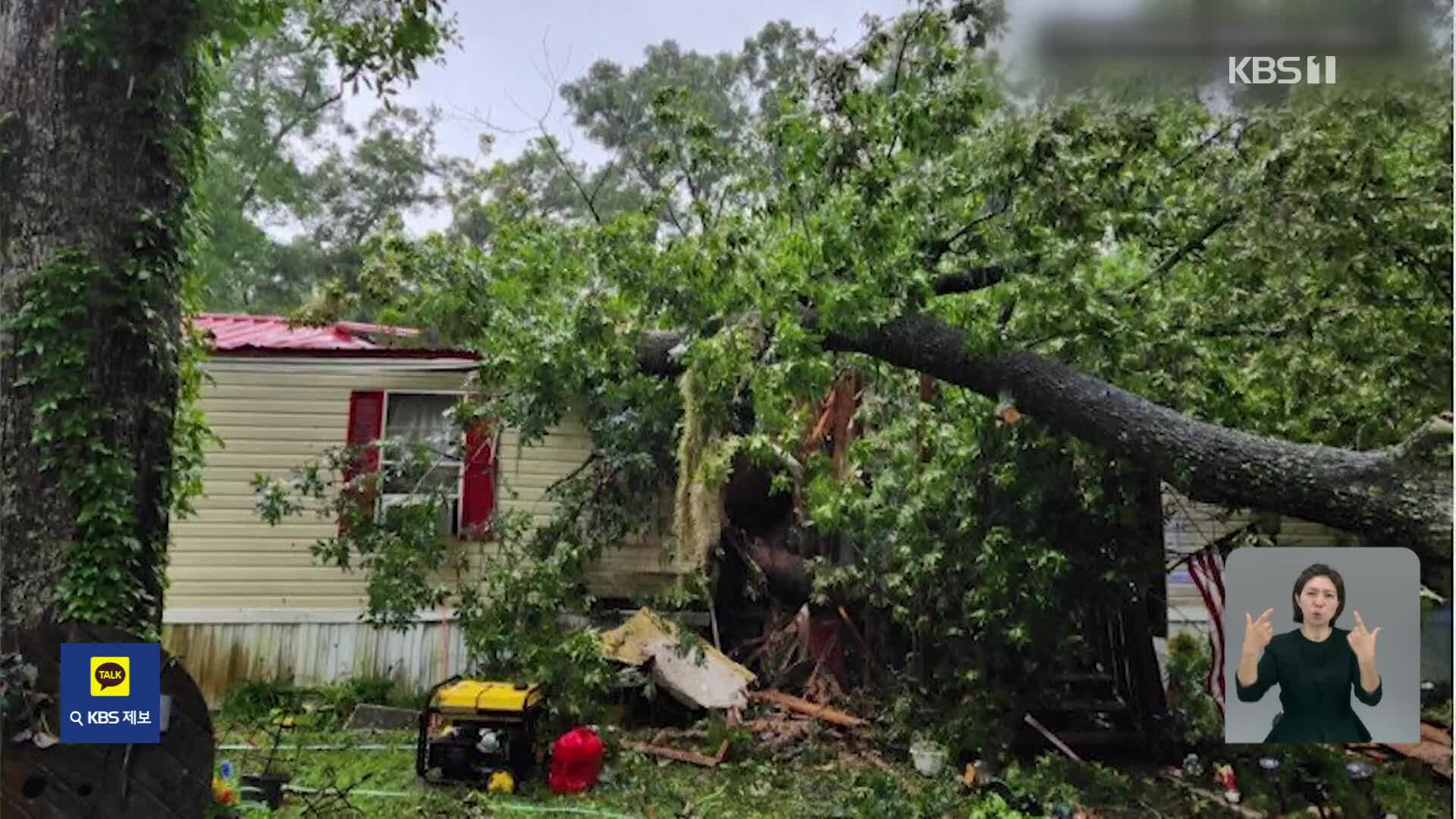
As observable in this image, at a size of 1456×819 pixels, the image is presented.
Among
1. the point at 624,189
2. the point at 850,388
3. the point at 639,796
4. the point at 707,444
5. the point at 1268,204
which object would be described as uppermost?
the point at 624,189

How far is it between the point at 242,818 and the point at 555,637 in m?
1.96

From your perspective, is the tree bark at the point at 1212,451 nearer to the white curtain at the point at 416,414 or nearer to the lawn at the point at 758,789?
the lawn at the point at 758,789

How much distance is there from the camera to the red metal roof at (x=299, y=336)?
604 cm

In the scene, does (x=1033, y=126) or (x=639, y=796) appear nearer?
(x=1033, y=126)

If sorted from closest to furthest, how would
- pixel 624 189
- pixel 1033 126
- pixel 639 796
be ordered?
pixel 1033 126
pixel 639 796
pixel 624 189

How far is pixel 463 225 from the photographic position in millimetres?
7660

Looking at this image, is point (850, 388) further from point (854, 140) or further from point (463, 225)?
point (463, 225)

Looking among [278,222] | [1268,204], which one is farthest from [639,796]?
[278,222]

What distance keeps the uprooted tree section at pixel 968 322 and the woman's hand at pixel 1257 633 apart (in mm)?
602

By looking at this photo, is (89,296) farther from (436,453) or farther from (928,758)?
(928,758)

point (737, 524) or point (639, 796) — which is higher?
point (737, 524)

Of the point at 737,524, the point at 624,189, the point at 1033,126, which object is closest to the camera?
the point at 1033,126

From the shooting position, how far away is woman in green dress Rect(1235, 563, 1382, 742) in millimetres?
2764

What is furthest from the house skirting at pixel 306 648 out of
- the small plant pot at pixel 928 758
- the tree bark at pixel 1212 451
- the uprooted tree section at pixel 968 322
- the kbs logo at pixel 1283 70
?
the kbs logo at pixel 1283 70
